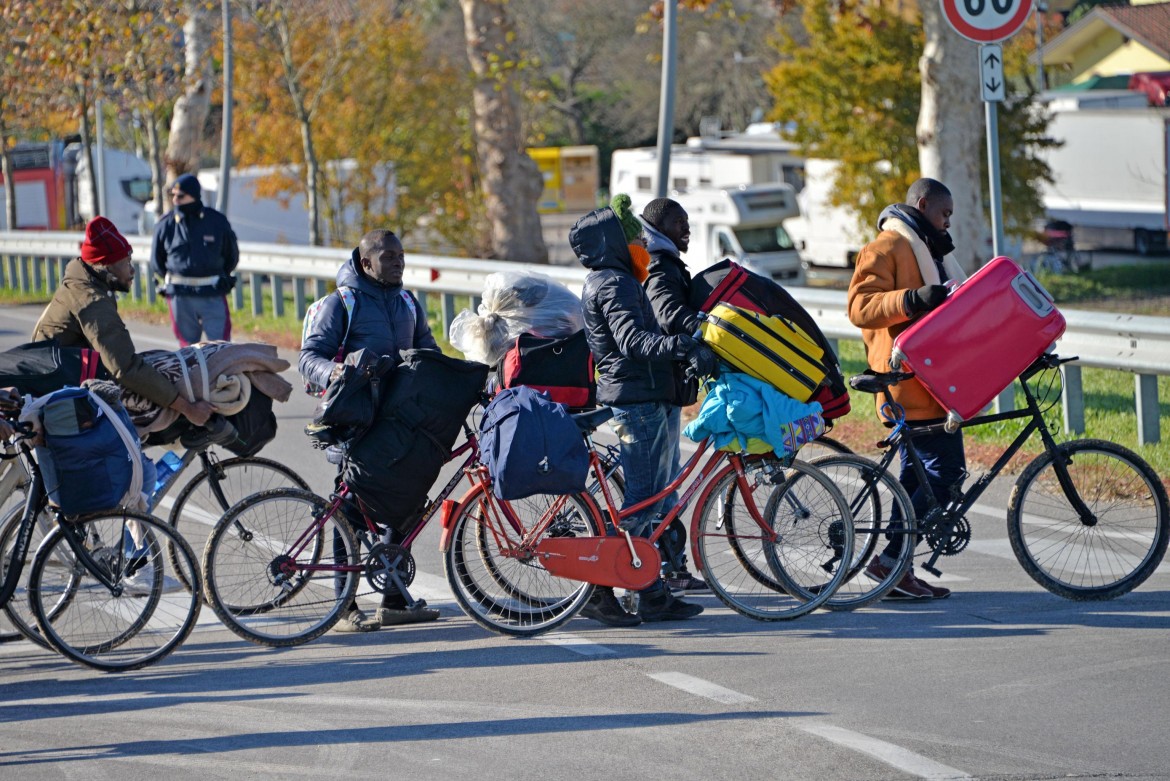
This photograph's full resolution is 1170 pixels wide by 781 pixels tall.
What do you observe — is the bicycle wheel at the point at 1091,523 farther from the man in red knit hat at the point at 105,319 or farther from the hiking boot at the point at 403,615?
the man in red knit hat at the point at 105,319

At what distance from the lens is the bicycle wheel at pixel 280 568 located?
657 centimetres

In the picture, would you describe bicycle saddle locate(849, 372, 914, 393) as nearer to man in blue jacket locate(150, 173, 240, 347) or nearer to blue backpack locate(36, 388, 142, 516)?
blue backpack locate(36, 388, 142, 516)

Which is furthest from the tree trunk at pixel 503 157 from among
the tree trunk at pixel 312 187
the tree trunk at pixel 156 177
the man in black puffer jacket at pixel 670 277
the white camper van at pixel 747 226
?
the man in black puffer jacket at pixel 670 277

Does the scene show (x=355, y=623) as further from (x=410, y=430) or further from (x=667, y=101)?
(x=667, y=101)

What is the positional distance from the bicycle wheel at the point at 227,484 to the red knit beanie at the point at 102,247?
3.62 ft

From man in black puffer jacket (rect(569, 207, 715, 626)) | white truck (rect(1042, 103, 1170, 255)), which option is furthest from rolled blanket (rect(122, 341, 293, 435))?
white truck (rect(1042, 103, 1170, 255))

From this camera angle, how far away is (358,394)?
21.4 ft

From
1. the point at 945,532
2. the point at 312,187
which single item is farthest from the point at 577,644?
the point at 312,187

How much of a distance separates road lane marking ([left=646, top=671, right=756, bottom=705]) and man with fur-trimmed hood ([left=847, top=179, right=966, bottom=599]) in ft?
4.35

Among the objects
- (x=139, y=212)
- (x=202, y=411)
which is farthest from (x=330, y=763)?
(x=139, y=212)

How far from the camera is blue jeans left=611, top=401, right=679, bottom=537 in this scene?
679 centimetres

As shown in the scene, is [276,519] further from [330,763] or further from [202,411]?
[330,763]

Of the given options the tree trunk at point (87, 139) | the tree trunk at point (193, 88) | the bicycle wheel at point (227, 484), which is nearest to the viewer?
the bicycle wheel at point (227, 484)

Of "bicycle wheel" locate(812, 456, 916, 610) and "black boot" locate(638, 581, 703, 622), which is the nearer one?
"bicycle wheel" locate(812, 456, 916, 610)
